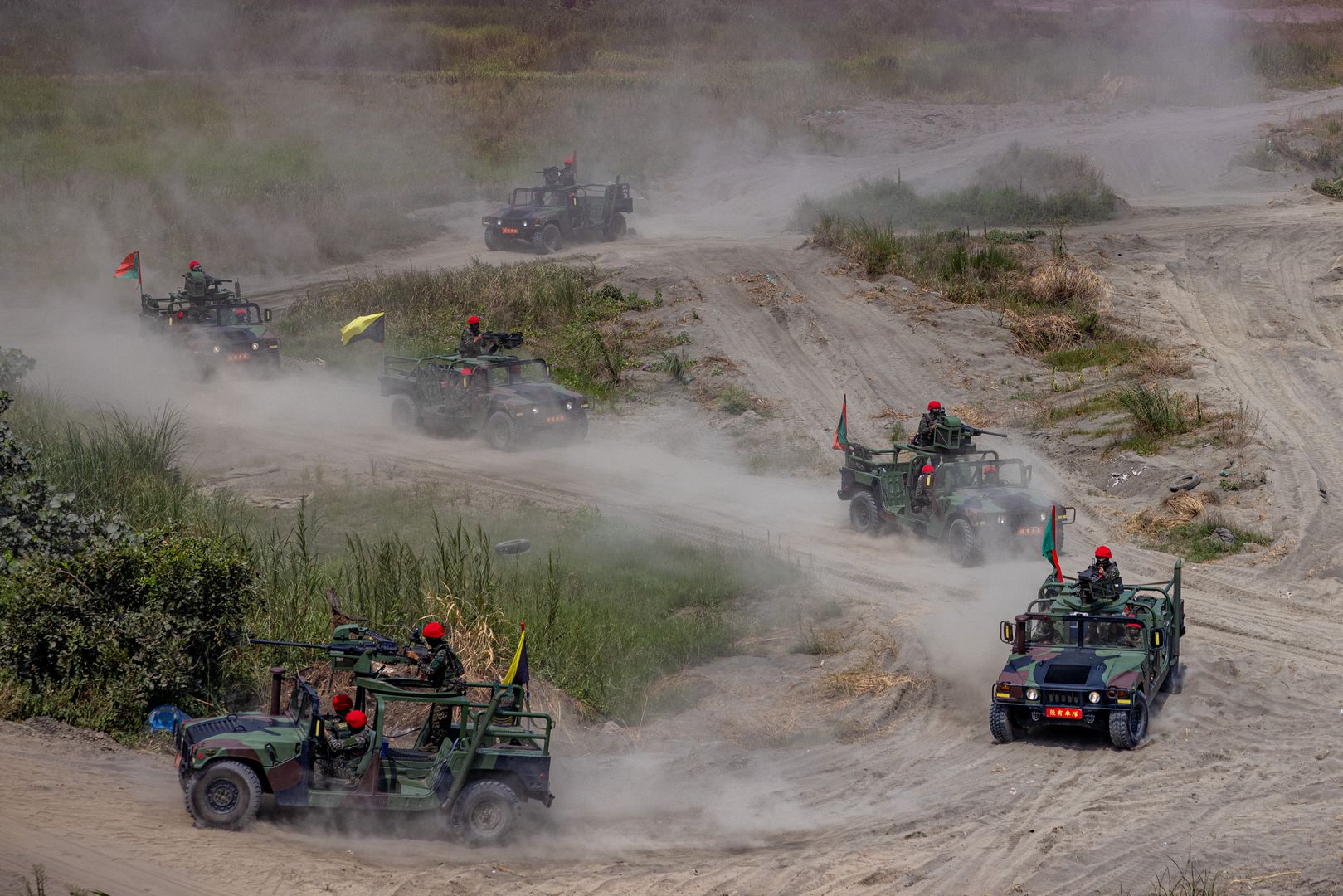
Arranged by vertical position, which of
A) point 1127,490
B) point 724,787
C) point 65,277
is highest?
point 65,277

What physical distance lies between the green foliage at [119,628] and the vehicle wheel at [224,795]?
8.39ft

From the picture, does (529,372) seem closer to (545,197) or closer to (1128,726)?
(545,197)

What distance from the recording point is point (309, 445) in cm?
2686

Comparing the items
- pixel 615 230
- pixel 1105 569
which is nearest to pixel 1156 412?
pixel 1105 569

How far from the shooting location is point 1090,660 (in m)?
14.4

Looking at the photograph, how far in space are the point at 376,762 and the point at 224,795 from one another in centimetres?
119

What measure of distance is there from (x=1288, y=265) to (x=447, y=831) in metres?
27.4

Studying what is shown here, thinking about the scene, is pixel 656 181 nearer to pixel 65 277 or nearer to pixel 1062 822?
pixel 65 277

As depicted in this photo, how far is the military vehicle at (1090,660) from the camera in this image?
1393cm

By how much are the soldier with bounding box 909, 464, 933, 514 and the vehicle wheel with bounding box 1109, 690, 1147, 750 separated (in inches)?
283

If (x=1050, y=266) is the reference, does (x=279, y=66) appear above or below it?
above

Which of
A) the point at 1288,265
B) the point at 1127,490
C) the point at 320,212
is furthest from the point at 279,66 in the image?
the point at 1127,490

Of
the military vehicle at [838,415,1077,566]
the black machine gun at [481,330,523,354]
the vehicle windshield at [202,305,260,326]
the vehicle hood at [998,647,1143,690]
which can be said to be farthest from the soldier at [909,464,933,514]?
the vehicle windshield at [202,305,260,326]

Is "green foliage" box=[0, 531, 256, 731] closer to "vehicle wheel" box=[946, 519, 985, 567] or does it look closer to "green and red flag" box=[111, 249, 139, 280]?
"vehicle wheel" box=[946, 519, 985, 567]
